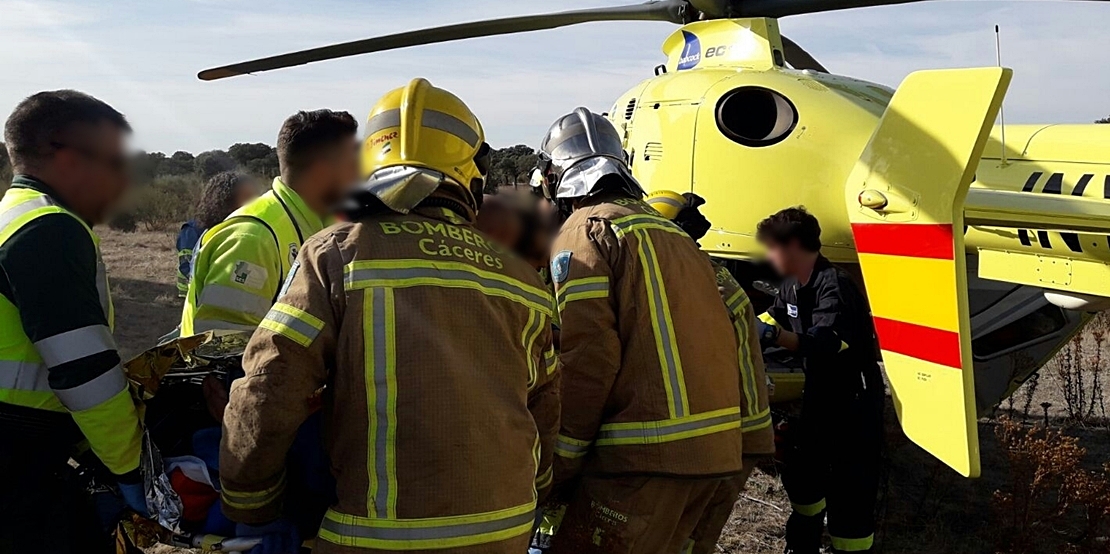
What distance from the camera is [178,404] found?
2232 millimetres

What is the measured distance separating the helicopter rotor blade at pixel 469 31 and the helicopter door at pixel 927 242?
3083 millimetres

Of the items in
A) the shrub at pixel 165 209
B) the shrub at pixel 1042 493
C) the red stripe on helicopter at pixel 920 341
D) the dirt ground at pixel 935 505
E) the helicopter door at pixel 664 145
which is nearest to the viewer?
the red stripe on helicopter at pixel 920 341

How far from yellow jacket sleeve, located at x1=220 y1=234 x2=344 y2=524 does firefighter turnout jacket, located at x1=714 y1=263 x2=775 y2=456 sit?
5.46ft

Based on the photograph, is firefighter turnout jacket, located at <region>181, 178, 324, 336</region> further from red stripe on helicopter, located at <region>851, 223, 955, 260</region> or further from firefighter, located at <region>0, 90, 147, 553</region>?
red stripe on helicopter, located at <region>851, 223, 955, 260</region>

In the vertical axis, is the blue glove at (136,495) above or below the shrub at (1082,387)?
above

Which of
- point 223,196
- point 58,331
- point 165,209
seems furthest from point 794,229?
point 165,209

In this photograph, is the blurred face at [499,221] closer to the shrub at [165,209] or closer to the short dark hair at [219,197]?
the short dark hair at [219,197]

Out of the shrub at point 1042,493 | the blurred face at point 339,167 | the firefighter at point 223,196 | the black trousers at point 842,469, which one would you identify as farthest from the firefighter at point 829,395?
the firefighter at point 223,196

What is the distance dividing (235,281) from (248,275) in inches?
1.7

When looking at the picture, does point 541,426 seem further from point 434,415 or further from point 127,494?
point 127,494

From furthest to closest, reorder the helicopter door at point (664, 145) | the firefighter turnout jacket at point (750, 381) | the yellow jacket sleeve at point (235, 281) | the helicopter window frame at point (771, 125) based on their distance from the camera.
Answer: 1. the helicopter door at point (664, 145)
2. the helicopter window frame at point (771, 125)
3. the firefighter turnout jacket at point (750, 381)
4. the yellow jacket sleeve at point (235, 281)

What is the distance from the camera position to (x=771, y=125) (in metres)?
4.98

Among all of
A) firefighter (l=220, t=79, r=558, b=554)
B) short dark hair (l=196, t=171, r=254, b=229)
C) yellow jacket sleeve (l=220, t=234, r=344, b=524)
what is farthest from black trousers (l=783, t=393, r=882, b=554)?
short dark hair (l=196, t=171, r=254, b=229)

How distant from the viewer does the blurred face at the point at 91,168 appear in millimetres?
2219
